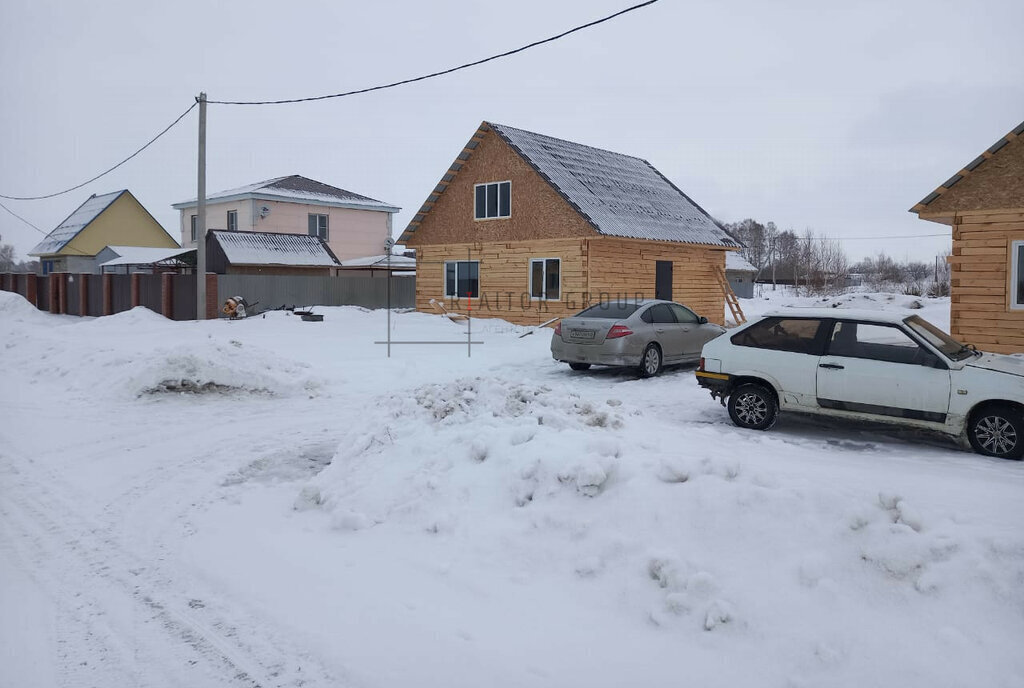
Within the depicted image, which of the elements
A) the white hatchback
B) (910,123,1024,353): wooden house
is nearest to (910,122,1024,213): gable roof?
(910,123,1024,353): wooden house

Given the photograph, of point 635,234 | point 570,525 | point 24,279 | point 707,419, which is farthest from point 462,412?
point 24,279

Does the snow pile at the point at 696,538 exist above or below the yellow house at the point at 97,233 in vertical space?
below

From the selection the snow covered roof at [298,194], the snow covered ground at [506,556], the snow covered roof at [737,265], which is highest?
the snow covered roof at [298,194]

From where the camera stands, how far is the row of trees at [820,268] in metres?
62.1

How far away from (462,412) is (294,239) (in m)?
31.3

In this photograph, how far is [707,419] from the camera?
33.1 feet

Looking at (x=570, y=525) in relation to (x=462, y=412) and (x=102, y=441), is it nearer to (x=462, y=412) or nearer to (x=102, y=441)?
(x=462, y=412)

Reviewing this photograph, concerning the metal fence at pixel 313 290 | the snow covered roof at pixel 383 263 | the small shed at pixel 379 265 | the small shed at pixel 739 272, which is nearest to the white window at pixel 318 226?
the small shed at pixel 379 265

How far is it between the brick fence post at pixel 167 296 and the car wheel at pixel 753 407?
22.1 m

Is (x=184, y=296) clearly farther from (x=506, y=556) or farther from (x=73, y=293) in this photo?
(x=506, y=556)

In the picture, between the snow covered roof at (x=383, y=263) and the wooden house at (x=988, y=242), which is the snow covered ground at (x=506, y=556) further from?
the snow covered roof at (x=383, y=263)

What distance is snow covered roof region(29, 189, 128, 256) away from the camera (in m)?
49.9

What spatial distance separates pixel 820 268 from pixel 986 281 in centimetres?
6650

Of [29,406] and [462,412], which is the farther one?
[29,406]
